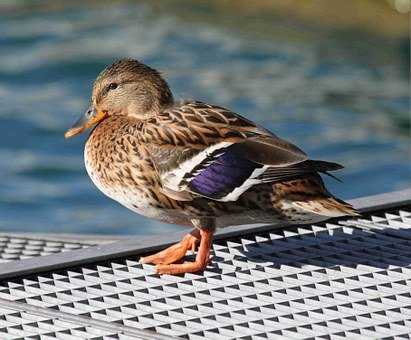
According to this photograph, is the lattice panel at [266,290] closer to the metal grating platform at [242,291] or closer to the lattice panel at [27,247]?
the metal grating platform at [242,291]

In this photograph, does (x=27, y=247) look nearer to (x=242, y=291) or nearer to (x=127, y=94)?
(x=127, y=94)

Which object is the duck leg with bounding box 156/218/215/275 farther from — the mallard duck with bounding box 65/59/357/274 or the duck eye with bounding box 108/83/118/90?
the duck eye with bounding box 108/83/118/90

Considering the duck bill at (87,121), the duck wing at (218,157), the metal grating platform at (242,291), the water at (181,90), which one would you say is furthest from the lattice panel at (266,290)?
the water at (181,90)

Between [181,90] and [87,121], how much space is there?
725 centimetres

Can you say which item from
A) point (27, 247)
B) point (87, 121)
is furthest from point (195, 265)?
point (27, 247)

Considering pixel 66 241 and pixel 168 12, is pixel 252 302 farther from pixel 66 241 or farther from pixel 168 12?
pixel 168 12

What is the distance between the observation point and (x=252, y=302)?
435 cm

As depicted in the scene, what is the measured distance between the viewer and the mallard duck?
15.6ft

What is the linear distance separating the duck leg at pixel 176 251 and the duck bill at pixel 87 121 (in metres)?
0.62

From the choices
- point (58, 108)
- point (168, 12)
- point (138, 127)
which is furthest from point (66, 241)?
point (168, 12)

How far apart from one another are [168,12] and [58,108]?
2.24m

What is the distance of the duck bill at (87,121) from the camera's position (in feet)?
17.5

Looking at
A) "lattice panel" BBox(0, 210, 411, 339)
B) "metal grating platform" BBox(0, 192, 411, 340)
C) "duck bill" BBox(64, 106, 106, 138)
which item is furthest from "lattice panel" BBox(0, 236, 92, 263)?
"lattice panel" BBox(0, 210, 411, 339)

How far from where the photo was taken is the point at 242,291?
4.45 m
